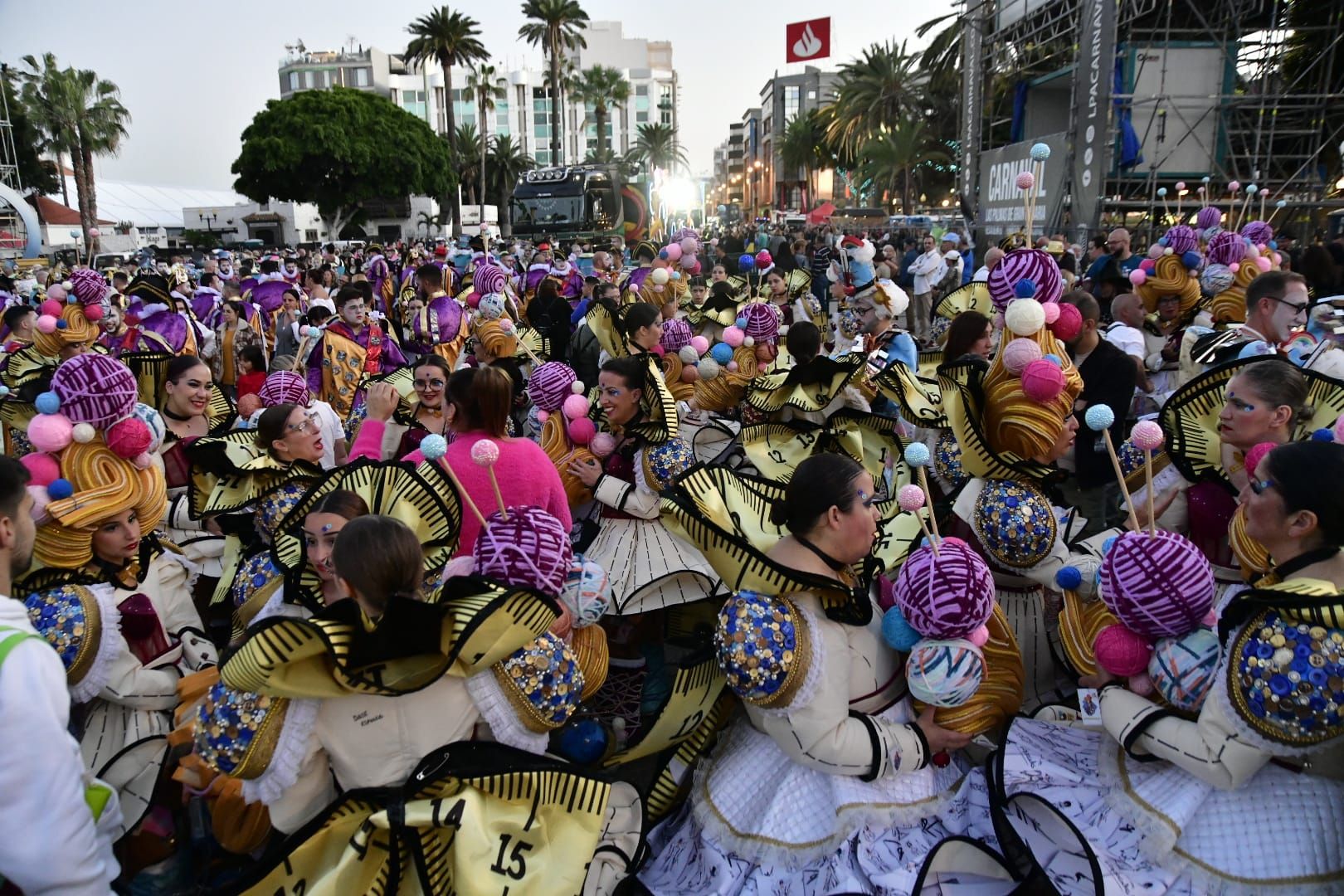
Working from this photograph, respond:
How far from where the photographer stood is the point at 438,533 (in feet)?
9.07

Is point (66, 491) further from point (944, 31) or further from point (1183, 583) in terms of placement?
point (944, 31)

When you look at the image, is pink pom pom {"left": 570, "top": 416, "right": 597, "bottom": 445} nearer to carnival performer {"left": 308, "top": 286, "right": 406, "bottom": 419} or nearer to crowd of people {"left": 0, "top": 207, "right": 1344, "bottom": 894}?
crowd of people {"left": 0, "top": 207, "right": 1344, "bottom": 894}

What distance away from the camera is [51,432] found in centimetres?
298

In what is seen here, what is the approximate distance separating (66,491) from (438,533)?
1.32m

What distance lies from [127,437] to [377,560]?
1769mm

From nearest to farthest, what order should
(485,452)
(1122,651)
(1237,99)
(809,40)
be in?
(1122,651) → (485,452) → (1237,99) → (809,40)

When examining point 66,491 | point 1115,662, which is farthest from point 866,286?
point 66,491

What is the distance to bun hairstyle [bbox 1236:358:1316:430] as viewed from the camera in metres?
2.87

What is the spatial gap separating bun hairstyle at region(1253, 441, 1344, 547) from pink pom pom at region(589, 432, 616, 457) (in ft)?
8.61

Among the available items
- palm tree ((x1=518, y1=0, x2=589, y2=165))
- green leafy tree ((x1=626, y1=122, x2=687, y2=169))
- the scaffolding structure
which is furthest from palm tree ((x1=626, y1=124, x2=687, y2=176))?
the scaffolding structure

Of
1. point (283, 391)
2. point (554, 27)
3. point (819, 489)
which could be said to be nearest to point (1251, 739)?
point (819, 489)

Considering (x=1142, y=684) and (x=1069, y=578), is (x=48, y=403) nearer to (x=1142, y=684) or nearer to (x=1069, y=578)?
(x=1069, y=578)

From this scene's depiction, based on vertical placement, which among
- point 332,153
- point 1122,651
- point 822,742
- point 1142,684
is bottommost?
point 822,742

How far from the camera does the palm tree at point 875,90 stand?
119 feet
